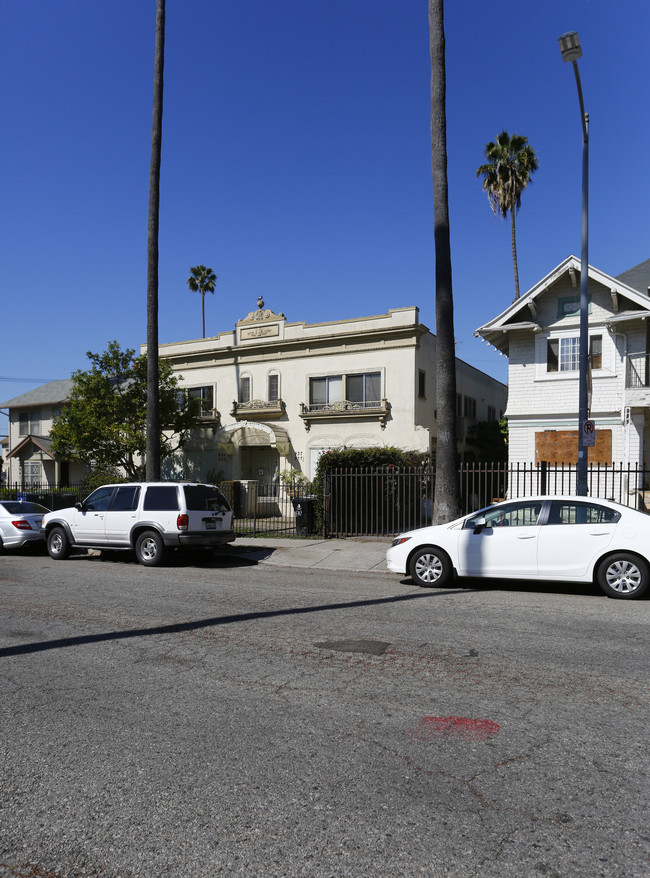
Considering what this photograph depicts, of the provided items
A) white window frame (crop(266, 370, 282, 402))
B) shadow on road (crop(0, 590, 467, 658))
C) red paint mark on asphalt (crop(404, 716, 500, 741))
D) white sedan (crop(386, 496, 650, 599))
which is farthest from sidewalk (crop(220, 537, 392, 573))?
white window frame (crop(266, 370, 282, 402))

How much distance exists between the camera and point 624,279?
23562mm

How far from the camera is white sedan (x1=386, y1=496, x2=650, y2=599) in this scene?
9297 mm

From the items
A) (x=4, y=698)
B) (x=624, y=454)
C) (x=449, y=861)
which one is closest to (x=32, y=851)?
(x=449, y=861)

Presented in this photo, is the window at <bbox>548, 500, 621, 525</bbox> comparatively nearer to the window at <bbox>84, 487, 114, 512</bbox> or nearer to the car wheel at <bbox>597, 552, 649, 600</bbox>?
the car wheel at <bbox>597, 552, 649, 600</bbox>

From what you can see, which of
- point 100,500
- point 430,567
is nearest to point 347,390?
point 100,500

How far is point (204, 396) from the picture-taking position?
97.7 ft

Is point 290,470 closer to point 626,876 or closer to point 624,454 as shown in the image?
point 624,454

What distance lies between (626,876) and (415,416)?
22.1 metres

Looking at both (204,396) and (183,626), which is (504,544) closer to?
(183,626)

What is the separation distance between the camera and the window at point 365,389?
25.6 metres

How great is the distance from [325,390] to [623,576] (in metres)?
18.5

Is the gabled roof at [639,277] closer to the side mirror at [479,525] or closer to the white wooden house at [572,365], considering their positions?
the white wooden house at [572,365]

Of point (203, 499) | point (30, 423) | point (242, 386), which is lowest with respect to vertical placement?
point (203, 499)

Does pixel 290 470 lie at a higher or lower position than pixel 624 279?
lower
